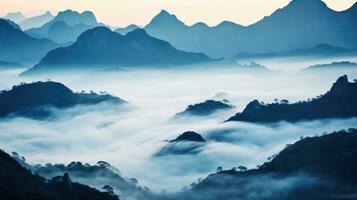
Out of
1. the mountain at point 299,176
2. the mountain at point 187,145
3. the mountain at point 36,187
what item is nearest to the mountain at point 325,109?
the mountain at point 187,145

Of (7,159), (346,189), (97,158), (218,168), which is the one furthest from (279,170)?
(97,158)

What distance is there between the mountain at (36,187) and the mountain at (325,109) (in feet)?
324

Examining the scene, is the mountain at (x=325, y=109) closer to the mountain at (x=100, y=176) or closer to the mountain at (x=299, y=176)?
the mountain at (x=299, y=176)

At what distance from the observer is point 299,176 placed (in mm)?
130000

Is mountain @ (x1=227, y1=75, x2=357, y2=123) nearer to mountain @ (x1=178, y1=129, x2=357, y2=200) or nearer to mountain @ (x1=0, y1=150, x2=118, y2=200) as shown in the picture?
mountain @ (x1=178, y1=129, x2=357, y2=200)

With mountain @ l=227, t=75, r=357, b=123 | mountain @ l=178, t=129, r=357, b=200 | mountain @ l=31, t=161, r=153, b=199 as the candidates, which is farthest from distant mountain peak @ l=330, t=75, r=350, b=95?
mountain @ l=31, t=161, r=153, b=199

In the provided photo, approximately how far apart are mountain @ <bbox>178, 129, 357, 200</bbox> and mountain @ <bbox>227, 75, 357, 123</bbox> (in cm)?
4109

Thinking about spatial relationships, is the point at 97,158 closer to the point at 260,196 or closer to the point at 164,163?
the point at 164,163

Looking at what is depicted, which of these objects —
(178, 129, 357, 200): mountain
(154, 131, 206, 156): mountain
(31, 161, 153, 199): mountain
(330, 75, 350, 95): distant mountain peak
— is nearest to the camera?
(178, 129, 357, 200): mountain

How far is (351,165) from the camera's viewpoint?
4998 inches

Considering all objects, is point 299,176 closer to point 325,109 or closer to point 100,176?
point 100,176

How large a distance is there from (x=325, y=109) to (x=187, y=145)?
54484 mm

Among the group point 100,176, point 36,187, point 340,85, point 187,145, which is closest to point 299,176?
point 100,176

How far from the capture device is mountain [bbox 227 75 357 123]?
182875 millimetres
